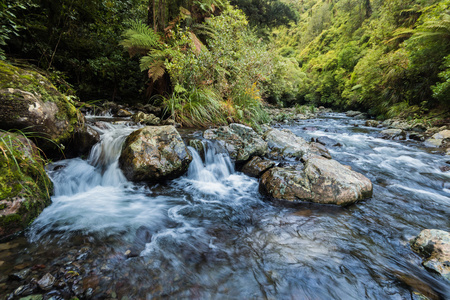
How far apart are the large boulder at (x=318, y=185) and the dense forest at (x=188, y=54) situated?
3192 millimetres

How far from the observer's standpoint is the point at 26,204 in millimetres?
1775

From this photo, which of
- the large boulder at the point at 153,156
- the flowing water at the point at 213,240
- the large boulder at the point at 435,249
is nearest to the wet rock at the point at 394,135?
the flowing water at the point at 213,240

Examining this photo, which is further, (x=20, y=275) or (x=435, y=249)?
(x=435, y=249)

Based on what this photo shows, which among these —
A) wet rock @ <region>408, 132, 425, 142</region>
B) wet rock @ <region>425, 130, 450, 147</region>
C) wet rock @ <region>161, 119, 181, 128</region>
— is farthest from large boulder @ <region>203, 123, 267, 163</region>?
wet rock @ <region>408, 132, 425, 142</region>

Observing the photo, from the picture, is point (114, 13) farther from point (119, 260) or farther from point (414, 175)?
point (414, 175)

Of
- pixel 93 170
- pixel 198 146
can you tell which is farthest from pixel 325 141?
pixel 93 170

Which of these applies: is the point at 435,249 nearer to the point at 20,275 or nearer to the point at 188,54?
the point at 20,275

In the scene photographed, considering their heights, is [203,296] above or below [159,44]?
below

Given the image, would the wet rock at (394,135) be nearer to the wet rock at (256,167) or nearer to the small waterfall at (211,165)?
the wet rock at (256,167)

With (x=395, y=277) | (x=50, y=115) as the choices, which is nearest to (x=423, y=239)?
(x=395, y=277)

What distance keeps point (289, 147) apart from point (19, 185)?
14.9 feet

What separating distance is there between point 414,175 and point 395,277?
11.7 ft

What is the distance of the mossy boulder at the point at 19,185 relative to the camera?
163cm

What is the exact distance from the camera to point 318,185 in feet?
9.10
